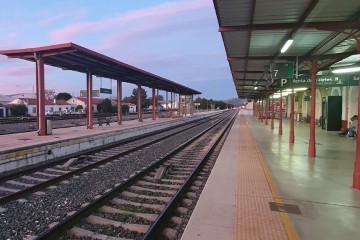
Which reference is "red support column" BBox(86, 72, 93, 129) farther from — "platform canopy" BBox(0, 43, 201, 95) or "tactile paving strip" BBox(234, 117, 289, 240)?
"tactile paving strip" BBox(234, 117, 289, 240)

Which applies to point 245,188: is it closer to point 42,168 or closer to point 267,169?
point 267,169

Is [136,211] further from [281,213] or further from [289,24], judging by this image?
[289,24]

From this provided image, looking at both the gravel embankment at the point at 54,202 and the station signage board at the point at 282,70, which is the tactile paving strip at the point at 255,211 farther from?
the station signage board at the point at 282,70

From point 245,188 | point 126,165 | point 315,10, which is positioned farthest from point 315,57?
point 126,165

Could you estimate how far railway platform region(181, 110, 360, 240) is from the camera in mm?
4125

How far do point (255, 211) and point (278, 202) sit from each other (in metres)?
0.70

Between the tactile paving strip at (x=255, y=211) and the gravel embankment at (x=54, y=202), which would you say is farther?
the gravel embankment at (x=54, y=202)

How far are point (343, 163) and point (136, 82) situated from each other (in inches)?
870

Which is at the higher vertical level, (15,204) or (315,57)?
(315,57)

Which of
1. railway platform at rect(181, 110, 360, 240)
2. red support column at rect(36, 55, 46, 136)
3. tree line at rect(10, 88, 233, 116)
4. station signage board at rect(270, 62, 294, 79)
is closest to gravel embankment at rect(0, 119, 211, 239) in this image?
railway platform at rect(181, 110, 360, 240)

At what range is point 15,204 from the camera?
5.86m

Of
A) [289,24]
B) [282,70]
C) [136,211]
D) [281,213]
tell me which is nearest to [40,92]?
[282,70]

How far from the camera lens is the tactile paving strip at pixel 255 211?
13.3 ft

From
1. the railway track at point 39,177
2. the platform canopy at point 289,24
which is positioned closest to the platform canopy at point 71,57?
the railway track at point 39,177
